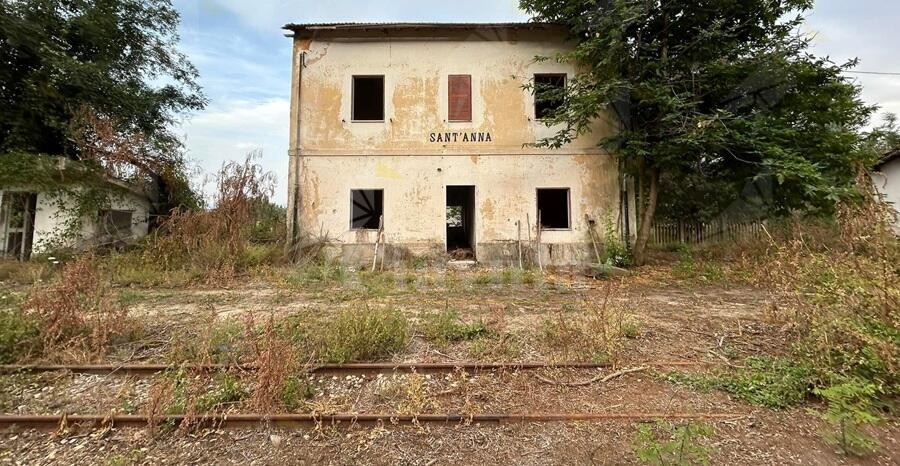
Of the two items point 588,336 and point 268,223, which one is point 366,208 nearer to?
point 268,223

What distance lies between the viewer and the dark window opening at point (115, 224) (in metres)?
11.0

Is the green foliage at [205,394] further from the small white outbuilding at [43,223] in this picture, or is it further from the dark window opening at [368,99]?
the dark window opening at [368,99]

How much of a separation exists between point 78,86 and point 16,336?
11449 mm

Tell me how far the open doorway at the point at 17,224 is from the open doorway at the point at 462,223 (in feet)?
38.7

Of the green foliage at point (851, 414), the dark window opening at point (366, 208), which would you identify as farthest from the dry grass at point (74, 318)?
the dark window opening at point (366, 208)

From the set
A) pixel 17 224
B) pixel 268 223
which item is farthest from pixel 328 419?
pixel 17 224

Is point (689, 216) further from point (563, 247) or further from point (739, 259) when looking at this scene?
point (563, 247)

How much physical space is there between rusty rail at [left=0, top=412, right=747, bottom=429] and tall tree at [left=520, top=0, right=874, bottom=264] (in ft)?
27.2

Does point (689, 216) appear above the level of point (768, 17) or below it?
below

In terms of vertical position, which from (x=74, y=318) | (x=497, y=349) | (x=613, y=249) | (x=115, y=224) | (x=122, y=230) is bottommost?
(x=497, y=349)

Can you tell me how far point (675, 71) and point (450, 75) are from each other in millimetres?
6321

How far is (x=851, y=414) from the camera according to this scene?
292 cm

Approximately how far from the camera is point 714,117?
351 inches

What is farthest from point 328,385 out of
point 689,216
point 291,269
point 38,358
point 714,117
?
point 689,216
